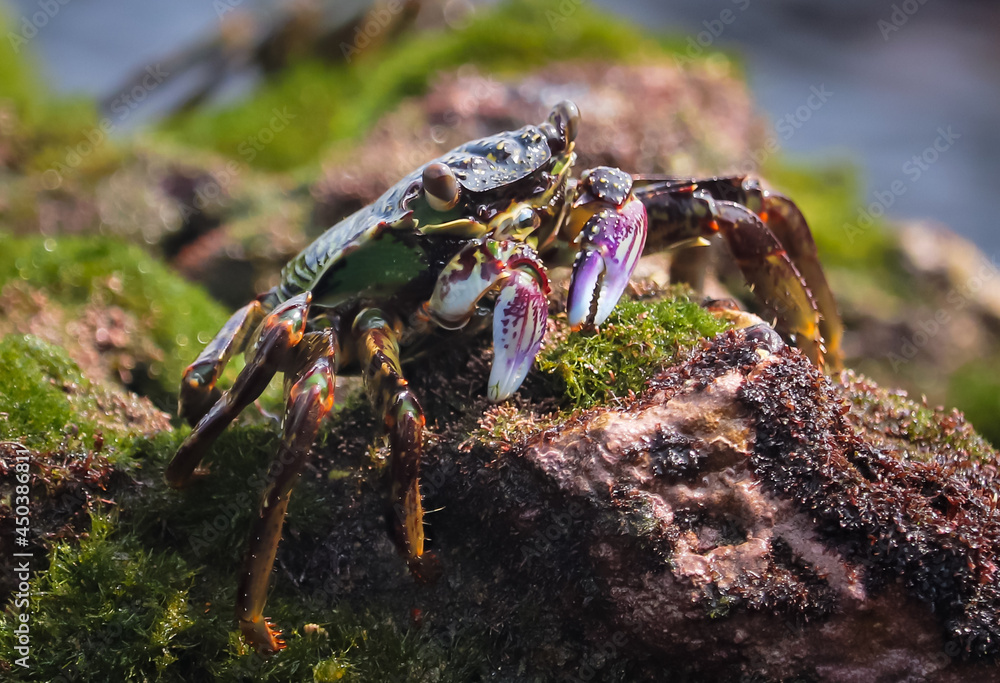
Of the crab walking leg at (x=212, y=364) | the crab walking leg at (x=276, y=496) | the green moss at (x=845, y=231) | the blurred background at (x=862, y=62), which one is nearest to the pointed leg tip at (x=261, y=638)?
the crab walking leg at (x=276, y=496)

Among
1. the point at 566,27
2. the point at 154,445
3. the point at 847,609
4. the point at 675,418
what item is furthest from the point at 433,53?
the point at 847,609

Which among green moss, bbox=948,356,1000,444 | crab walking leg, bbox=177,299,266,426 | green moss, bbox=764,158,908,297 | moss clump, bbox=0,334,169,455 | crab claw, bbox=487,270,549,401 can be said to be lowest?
green moss, bbox=948,356,1000,444

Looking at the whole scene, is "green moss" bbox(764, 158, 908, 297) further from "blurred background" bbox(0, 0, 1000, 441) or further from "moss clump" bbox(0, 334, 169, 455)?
"moss clump" bbox(0, 334, 169, 455)

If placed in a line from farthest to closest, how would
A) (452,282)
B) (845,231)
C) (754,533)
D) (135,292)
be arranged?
(845,231), (135,292), (452,282), (754,533)

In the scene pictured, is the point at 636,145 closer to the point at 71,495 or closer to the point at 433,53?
the point at 433,53

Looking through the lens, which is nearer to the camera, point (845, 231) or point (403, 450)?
point (403, 450)

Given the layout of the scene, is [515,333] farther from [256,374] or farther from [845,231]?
[845,231]

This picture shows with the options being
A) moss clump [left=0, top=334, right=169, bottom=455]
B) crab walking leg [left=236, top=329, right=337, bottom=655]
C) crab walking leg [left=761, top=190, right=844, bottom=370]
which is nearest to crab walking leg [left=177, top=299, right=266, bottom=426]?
moss clump [left=0, top=334, right=169, bottom=455]

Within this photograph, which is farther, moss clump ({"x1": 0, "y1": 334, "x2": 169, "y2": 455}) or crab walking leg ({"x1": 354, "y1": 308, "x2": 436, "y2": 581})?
moss clump ({"x1": 0, "y1": 334, "x2": 169, "y2": 455})

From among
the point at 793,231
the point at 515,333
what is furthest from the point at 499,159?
the point at 793,231
